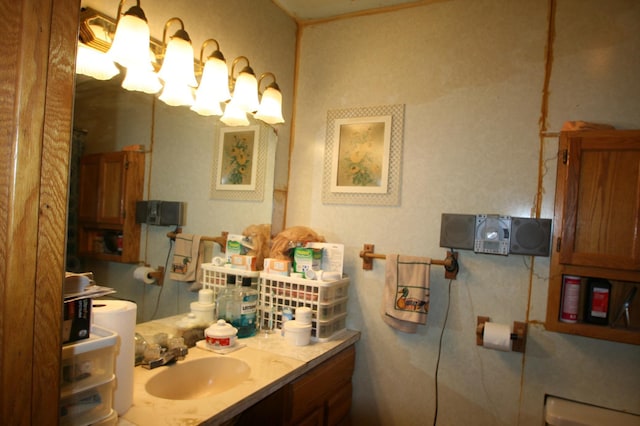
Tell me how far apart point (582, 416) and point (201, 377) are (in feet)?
→ 4.86

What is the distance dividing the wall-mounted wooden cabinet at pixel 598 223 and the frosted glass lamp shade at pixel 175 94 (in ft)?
4.87

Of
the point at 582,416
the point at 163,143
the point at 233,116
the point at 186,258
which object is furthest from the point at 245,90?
the point at 582,416

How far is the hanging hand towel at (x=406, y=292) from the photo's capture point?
164 centimetres

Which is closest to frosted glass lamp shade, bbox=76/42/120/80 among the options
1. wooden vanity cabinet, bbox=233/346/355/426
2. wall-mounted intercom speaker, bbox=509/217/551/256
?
wooden vanity cabinet, bbox=233/346/355/426

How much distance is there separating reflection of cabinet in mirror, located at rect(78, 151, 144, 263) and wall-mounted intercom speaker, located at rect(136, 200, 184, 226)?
3 centimetres

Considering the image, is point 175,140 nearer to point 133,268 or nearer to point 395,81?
point 133,268

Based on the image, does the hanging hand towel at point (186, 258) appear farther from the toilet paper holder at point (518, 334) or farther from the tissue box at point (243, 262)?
the toilet paper holder at point (518, 334)

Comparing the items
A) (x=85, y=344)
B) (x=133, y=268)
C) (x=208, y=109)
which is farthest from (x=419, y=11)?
(x=85, y=344)

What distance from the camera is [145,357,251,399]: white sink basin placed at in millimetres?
1247

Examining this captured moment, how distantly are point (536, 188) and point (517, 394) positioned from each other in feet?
2.95

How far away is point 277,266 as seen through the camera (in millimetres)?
1700

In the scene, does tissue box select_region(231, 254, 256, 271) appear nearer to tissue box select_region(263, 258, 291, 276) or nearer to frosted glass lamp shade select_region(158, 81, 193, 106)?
tissue box select_region(263, 258, 291, 276)

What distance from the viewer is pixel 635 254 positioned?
4.25 feet

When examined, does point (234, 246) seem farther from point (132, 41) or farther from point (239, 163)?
point (132, 41)
